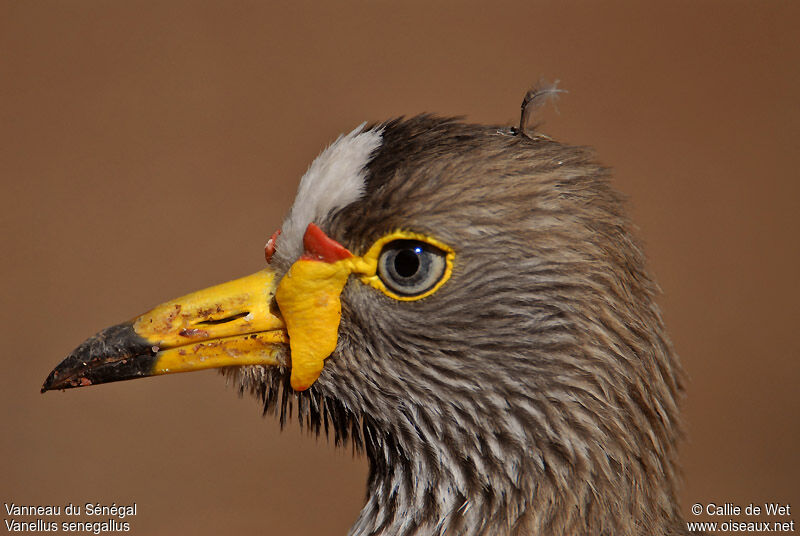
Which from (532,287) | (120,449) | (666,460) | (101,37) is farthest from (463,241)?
(101,37)

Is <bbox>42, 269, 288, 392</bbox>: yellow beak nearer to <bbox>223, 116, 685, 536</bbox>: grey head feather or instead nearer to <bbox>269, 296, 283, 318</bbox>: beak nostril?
<bbox>269, 296, 283, 318</bbox>: beak nostril

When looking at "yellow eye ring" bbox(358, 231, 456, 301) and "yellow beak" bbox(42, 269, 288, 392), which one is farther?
"yellow beak" bbox(42, 269, 288, 392)

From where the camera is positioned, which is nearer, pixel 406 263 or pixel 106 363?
pixel 406 263

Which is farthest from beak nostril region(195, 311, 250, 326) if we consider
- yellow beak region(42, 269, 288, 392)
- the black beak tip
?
the black beak tip

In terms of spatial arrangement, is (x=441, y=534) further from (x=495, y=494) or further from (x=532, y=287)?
(x=532, y=287)

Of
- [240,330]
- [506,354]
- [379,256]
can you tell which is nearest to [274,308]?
[240,330]

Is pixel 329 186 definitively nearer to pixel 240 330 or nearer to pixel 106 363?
pixel 240 330

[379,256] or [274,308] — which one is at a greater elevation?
[379,256]
